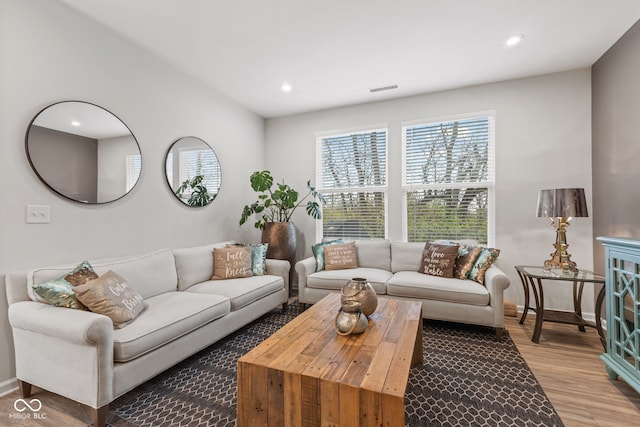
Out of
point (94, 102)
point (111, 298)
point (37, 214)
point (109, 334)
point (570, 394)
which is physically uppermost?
point (94, 102)

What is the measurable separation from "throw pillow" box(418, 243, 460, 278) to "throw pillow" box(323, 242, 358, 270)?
0.82 m

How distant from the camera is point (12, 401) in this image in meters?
1.78

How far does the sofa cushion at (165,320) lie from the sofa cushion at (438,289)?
168 cm

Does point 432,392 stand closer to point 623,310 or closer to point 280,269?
point 623,310

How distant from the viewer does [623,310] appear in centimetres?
188

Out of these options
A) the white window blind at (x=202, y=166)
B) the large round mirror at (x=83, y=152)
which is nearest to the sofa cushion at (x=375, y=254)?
the white window blind at (x=202, y=166)

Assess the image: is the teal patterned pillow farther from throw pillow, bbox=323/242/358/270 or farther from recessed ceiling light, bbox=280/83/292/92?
recessed ceiling light, bbox=280/83/292/92

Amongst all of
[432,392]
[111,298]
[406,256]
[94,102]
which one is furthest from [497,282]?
[94,102]

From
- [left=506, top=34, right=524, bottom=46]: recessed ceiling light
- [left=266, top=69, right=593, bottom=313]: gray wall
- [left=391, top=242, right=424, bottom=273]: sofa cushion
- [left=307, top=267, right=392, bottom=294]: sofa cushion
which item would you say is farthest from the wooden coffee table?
[left=506, top=34, right=524, bottom=46]: recessed ceiling light

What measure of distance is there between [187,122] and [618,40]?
14.0ft

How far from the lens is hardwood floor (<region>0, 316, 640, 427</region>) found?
1598 mm

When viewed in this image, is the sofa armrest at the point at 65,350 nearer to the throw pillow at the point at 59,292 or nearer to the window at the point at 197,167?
the throw pillow at the point at 59,292

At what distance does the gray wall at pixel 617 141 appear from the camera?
2393 mm

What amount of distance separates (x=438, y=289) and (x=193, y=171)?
2.93m
